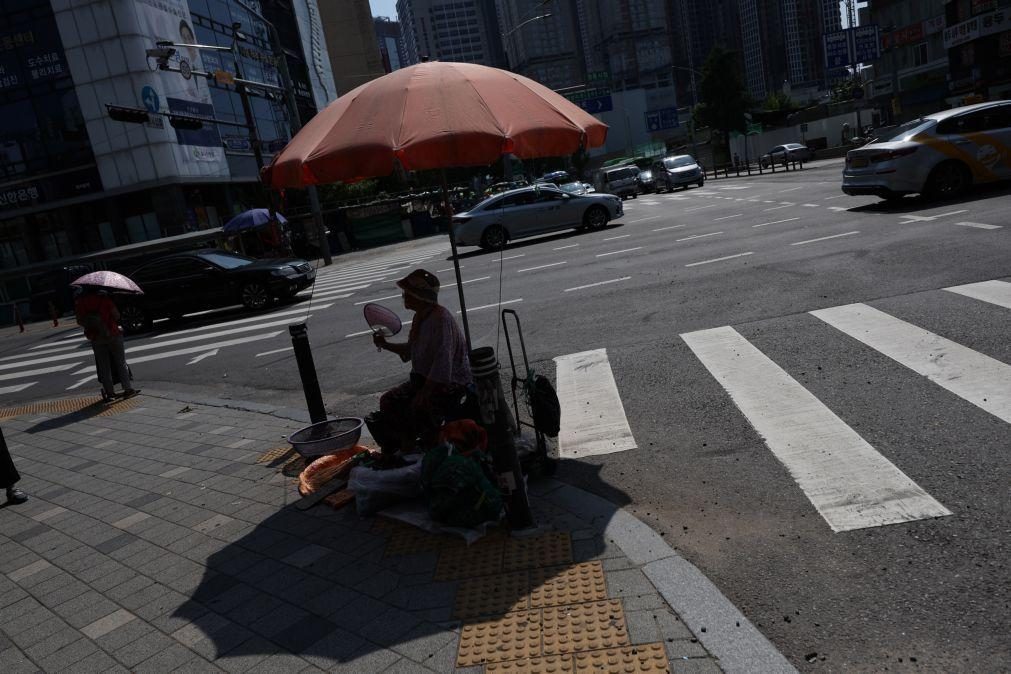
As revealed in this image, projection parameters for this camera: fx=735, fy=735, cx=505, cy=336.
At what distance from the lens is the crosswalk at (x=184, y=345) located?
523 inches

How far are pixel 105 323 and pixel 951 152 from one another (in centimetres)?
1476

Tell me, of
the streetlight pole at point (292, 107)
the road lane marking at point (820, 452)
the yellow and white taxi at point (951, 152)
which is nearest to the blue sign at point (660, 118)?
the streetlight pole at point (292, 107)

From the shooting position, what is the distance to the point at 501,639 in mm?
3285

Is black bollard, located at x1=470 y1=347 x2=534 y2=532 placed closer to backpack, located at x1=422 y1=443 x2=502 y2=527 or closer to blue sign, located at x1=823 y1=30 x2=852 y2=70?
backpack, located at x1=422 y1=443 x2=502 y2=527

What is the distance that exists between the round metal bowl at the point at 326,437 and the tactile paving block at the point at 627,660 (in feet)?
10.5

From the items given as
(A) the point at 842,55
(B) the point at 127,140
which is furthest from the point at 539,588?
(A) the point at 842,55

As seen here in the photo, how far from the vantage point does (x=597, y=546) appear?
4.03m

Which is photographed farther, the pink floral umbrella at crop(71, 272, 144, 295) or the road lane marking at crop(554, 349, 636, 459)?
the pink floral umbrella at crop(71, 272, 144, 295)

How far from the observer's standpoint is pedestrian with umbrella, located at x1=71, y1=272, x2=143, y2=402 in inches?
391

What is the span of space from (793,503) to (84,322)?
9.48 meters

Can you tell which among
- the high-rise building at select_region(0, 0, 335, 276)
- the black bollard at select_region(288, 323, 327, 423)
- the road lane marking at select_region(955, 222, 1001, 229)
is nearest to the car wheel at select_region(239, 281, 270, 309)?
the black bollard at select_region(288, 323, 327, 423)

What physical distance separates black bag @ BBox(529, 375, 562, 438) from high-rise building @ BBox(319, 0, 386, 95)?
10938cm

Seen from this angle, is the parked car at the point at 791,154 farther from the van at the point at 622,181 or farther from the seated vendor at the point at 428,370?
the seated vendor at the point at 428,370

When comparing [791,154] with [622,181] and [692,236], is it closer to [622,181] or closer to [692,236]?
[622,181]
